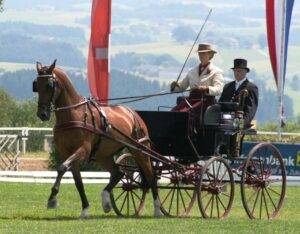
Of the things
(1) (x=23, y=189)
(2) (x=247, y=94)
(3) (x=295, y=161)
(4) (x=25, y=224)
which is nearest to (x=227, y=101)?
(2) (x=247, y=94)

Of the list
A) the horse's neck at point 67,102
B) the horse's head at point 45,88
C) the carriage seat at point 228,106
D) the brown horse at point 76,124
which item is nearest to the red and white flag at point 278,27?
the carriage seat at point 228,106

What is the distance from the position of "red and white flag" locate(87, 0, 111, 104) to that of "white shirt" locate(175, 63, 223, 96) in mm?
5446

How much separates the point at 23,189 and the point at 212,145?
7.15 m

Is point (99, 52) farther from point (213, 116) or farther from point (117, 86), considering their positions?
point (117, 86)

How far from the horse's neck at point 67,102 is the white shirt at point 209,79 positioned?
192 cm

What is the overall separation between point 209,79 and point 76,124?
222cm

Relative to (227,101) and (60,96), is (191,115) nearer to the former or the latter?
(227,101)

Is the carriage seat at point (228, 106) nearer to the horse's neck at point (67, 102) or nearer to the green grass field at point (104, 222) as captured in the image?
the green grass field at point (104, 222)

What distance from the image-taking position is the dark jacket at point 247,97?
17141 mm

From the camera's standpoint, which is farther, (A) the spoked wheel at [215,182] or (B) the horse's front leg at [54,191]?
(A) the spoked wheel at [215,182]

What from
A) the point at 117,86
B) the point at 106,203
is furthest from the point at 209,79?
the point at 117,86

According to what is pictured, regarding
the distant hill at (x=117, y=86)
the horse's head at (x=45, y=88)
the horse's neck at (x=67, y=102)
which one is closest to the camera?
the horse's head at (x=45, y=88)

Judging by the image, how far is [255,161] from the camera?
17.4 meters

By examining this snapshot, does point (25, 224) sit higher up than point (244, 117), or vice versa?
point (244, 117)
